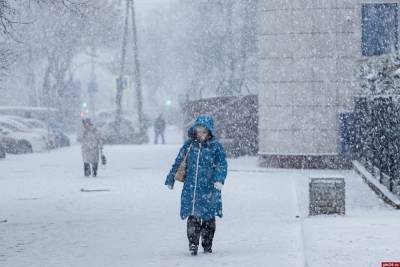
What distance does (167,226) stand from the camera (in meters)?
14.4

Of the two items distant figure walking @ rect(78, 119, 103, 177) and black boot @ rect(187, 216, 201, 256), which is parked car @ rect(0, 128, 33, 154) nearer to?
distant figure walking @ rect(78, 119, 103, 177)

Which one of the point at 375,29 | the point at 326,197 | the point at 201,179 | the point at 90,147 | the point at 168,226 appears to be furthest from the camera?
the point at 375,29

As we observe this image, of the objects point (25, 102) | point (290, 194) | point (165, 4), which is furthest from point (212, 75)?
point (165, 4)

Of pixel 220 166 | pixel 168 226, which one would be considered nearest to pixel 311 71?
pixel 168 226

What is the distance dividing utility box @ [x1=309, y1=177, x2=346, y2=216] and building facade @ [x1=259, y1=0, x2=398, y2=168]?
1191cm

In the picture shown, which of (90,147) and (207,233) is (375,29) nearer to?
(90,147)

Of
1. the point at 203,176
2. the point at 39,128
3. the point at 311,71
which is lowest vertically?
the point at 203,176

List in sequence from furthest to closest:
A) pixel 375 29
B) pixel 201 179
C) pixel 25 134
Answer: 1. pixel 25 134
2. pixel 375 29
3. pixel 201 179

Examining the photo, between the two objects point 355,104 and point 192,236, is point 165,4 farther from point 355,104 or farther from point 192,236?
point 192,236

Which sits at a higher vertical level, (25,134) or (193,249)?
(25,134)

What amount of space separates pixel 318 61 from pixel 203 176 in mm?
16297

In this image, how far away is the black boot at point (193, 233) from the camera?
36.9 ft

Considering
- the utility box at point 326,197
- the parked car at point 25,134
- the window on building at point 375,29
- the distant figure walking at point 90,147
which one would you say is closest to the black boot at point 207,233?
the utility box at point 326,197

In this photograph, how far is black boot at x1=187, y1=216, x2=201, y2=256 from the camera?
11250mm
